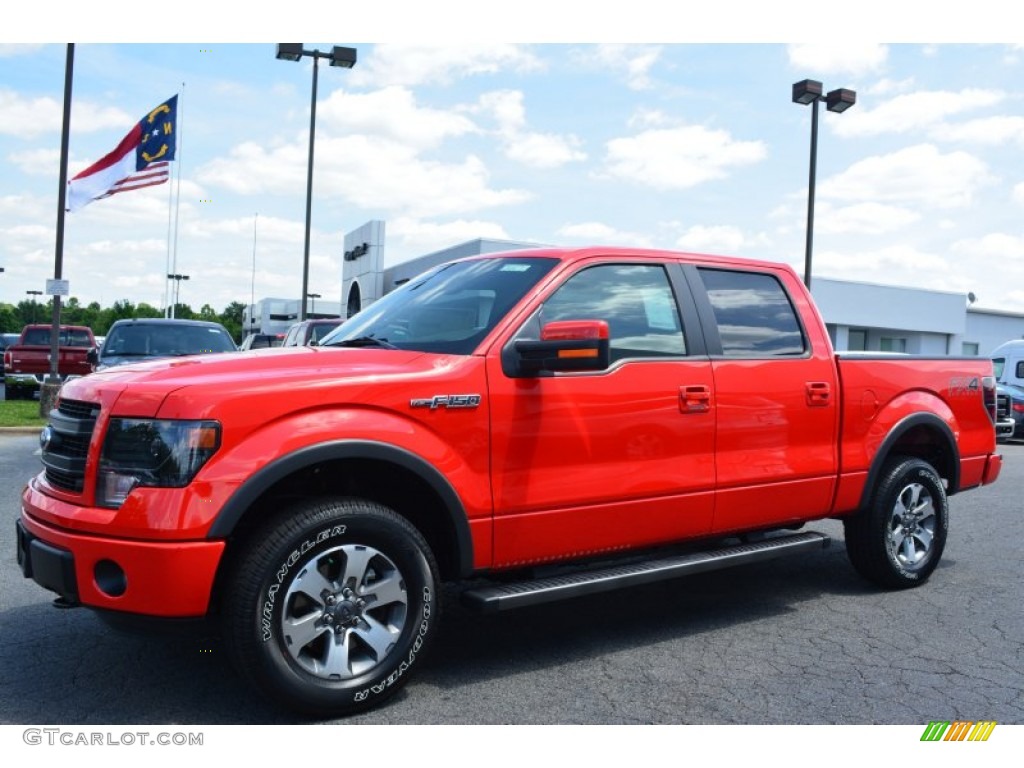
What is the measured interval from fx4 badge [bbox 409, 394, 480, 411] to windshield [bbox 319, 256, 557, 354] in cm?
25

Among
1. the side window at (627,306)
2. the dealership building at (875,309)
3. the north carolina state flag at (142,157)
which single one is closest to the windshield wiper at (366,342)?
the side window at (627,306)

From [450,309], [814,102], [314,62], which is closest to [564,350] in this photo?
[450,309]

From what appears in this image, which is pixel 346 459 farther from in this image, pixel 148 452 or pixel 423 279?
pixel 423 279

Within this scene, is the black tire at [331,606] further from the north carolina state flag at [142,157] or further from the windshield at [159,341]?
the north carolina state flag at [142,157]

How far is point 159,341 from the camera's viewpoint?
13398mm

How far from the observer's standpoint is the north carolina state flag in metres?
16.6

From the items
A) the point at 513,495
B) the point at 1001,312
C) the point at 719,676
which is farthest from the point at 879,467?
the point at 1001,312

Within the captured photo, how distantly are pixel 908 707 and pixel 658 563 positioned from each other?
4.10 feet

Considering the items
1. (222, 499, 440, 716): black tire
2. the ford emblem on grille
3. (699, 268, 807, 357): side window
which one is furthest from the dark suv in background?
(222, 499, 440, 716): black tire

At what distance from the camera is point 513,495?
4105mm

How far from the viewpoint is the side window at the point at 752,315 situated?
5.12 m

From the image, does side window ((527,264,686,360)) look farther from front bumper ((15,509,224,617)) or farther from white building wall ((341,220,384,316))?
white building wall ((341,220,384,316))

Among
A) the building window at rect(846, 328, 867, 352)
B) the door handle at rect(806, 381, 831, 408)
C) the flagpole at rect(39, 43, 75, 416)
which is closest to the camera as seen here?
the door handle at rect(806, 381, 831, 408)

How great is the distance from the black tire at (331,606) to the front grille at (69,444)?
72cm
